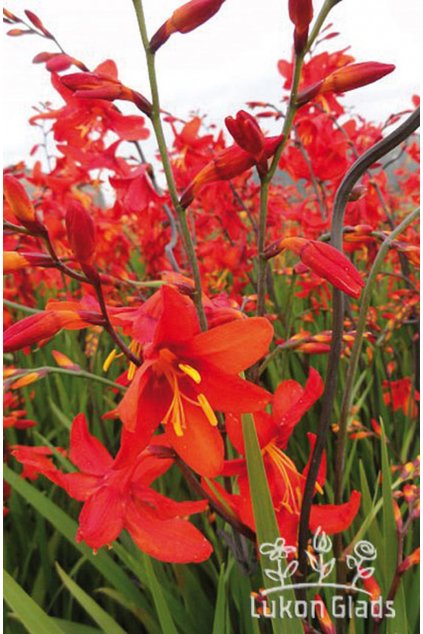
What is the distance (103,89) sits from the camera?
618mm

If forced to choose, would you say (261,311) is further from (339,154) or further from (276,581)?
(339,154)

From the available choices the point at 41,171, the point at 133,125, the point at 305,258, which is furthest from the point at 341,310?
the point at 41,171

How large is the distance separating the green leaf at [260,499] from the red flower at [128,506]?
0.11m

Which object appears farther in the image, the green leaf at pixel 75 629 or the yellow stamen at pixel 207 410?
the green leaf at pixel 75 629

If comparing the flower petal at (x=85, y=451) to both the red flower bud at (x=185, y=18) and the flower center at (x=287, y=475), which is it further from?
the red flower bud at (x=185, y=18)

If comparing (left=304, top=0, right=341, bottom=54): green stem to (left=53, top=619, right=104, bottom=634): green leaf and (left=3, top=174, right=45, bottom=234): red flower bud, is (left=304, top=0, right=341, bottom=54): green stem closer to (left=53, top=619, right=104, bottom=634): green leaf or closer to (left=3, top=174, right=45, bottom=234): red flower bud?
(left=3, top=174, right=45, bottom=234): red flower bud

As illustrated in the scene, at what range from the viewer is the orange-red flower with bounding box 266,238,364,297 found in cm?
52

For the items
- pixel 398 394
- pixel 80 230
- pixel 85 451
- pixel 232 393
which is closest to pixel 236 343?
pixel 232 393

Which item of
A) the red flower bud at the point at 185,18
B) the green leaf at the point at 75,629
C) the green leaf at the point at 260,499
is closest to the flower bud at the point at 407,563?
the green leaf at the point at 260,499

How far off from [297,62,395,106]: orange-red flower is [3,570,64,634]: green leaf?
0.59 meters

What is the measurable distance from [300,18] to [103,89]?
203mm

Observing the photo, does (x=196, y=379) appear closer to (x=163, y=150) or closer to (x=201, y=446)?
(x=201, y=446)

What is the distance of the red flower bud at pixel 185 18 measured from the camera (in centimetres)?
60

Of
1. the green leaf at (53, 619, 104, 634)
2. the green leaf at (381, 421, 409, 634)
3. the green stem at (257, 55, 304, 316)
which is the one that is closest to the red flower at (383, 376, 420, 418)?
the green leaf at (381, 421, 409, 634)
